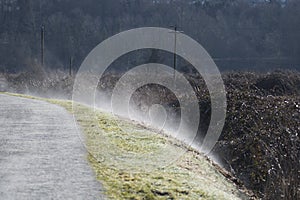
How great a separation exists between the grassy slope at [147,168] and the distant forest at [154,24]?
5992 centimetres

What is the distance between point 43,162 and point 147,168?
5.72 feet

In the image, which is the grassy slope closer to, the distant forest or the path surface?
the path surface

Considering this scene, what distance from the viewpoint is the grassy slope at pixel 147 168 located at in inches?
319

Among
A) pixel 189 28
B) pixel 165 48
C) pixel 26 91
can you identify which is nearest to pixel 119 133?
pixel 26 91

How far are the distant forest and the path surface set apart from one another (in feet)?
195

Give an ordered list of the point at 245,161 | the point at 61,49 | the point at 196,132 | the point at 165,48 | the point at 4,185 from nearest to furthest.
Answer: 1. the point at 4,185
2. the point at 245,161
3. the point at 196,132
4. the point at 165,48
5. the point at 61,49

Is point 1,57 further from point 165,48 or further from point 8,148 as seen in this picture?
point 8,148

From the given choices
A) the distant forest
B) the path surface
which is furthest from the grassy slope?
the distant forest

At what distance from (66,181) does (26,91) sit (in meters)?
30.0

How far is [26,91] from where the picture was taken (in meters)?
37.5

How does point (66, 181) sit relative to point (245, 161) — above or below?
above

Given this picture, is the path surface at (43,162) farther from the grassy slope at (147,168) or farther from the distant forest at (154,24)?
the distant forest at (154,24)

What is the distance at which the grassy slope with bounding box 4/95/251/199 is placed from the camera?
26.6 ft

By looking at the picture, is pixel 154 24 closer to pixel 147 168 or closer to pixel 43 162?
pixel 43 162
